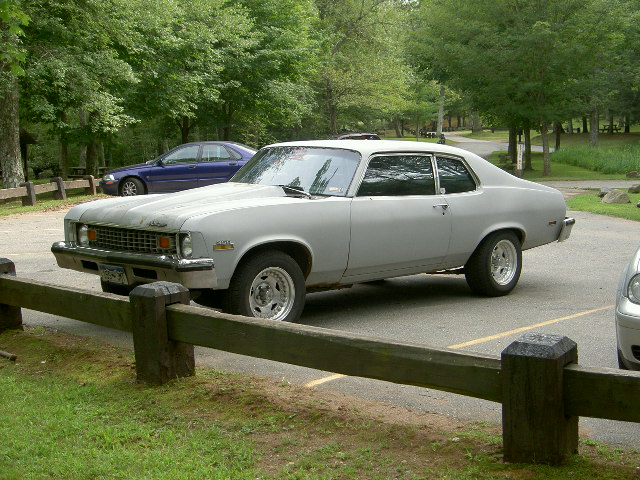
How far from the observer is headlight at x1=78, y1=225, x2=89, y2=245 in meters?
7.61

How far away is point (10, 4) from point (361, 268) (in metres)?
6.89

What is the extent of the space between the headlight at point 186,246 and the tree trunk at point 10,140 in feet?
64.7

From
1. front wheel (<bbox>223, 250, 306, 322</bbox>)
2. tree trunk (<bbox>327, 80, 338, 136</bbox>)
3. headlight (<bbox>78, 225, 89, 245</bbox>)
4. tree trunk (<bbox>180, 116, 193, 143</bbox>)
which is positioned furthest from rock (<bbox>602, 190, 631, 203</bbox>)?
tree trunk (<bbox>327, 80, 338, 136</bbox>)

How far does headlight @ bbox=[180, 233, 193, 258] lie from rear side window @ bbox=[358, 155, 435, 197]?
6.29 feet

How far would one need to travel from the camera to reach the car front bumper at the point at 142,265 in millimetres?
6578

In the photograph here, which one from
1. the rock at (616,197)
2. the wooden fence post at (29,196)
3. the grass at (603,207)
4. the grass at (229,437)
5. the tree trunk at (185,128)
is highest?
the tree trunk at (185,128)

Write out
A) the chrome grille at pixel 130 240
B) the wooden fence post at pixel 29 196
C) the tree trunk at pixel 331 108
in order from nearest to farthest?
the chrome grille at pixel 130 240, the wooden fence post at pixel 29 196, the tree trunk at pixel 331 108

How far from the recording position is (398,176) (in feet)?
27.3

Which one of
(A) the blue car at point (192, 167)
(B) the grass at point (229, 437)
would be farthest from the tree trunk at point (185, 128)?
A: (B) the grass at point (229, 437)

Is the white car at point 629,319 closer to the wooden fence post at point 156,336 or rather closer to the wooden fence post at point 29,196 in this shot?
the wooden fence post at point 156,336

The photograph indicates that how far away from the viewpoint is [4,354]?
6383 millimetres

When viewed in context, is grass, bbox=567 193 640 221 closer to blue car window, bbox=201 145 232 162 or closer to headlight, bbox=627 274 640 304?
blue car window, bbox=201 145 232 162

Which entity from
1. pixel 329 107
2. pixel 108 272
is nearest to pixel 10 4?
pixel 108 272

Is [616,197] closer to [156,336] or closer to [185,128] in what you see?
[156,336]
